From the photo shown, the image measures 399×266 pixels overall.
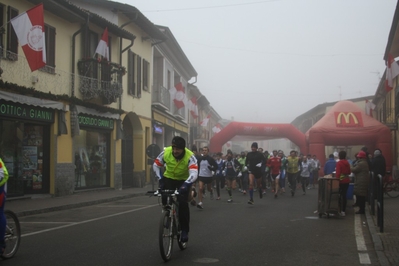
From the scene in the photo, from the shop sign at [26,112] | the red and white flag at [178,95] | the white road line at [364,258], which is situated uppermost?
Result: the red and white flag at [178,95]

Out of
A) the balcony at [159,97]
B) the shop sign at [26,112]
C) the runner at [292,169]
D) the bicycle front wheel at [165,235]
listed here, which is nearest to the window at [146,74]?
the balcony at [159,97]

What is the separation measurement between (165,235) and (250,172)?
31.1 ft

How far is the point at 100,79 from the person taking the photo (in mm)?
21281

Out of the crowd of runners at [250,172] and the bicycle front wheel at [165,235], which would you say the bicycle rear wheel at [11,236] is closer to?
the bicycle front wheel at [165,235]

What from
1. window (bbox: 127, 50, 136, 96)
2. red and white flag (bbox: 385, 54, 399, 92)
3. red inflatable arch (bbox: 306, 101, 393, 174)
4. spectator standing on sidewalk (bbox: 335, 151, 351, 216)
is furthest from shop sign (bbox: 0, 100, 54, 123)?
red inflatable arch (bbox: 306, 101, 393, 174)

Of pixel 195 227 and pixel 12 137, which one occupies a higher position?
pixel 12 137

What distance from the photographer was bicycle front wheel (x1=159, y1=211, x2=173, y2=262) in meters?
6.71

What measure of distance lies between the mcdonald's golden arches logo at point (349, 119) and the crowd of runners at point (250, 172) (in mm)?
3335

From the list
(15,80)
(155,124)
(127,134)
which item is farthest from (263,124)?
(15,80)

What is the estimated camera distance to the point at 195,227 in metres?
10.4

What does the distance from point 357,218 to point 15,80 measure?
10.6m

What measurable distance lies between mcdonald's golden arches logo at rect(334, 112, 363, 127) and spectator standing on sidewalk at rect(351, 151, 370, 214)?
58.4 ft

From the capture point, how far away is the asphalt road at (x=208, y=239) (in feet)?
23.3

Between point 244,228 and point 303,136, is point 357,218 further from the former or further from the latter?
point 303,136
